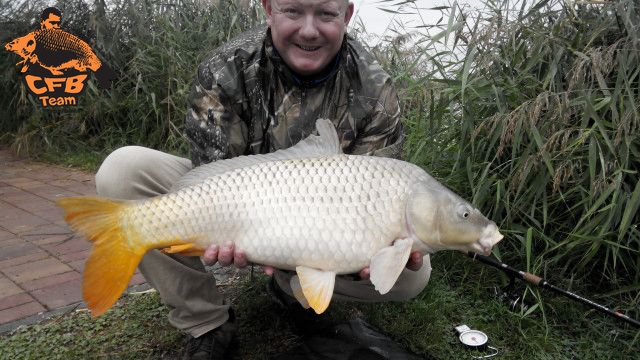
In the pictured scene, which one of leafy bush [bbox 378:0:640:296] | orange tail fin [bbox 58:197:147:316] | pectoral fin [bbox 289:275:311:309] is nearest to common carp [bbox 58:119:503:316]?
orange tail fin [bbox 58:197:147:316]

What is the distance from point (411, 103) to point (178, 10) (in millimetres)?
2103

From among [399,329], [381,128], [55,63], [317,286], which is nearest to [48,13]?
[55,63]

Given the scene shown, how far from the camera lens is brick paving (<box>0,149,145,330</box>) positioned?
1.88 meters

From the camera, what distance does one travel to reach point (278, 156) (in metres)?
1.35

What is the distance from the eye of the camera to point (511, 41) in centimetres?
212

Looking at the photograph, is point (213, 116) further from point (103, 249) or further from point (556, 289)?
point (556, 289)

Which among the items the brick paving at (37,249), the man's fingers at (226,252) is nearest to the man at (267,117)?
the man's fingers at (226,252)

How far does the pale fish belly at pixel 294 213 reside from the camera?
1.23 metres

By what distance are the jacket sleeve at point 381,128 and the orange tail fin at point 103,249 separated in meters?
0.73

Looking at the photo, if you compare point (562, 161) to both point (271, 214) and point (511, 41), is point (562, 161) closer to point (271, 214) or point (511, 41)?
point (511, 41)

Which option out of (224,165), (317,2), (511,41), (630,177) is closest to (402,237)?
(224,165)

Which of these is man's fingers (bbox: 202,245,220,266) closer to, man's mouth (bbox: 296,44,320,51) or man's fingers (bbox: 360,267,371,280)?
man's fingers (bbox: 360,267,371,280)

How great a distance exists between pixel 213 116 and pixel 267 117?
0.16 m

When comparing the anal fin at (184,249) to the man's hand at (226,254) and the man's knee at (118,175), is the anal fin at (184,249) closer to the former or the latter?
the man's hand at (226,254)
